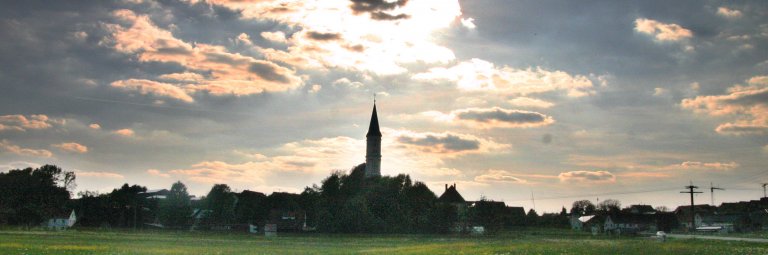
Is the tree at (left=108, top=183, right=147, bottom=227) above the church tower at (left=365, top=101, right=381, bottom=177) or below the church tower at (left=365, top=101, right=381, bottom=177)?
below

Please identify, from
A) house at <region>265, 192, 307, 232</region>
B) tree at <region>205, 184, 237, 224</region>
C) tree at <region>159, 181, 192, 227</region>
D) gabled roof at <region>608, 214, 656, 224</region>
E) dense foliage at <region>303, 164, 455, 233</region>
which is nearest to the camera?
dense foliage at <region>303, 164, 455, 233</region>

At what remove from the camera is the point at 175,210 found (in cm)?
15338

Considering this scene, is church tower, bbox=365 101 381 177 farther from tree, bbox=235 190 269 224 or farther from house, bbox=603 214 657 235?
house, bbox=603 214 657 235

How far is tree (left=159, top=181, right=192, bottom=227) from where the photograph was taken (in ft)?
501

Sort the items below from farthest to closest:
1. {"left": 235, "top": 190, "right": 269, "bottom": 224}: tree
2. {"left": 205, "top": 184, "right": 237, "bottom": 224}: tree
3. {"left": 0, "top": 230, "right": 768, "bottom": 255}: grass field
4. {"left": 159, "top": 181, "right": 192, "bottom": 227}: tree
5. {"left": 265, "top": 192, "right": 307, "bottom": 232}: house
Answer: {"left": 265, "top": 192, "right": 307, "bottom": 232}: house → {"left": 159, "top": 181, "right": 192, "bottom": 227}: tree → {"left": 235, "top": 190, "right": 269, "bottom": 224}: tree → {"left": 205, "top": 184, "right": 237, "bottom": 224}: tree → {"left": 0, "top": 230, "right": 768, "bottom": 255}: grass field

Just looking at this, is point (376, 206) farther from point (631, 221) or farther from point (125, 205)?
point (631, 221)

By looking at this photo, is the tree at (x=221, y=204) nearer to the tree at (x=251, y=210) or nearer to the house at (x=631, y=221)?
the tree at (x=251, y=210)

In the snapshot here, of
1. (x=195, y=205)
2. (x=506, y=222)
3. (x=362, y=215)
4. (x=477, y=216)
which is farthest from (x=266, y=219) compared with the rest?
(x=506, y=222)

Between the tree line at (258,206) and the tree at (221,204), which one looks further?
the tree at (221,204)

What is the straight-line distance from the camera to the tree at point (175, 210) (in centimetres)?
15275

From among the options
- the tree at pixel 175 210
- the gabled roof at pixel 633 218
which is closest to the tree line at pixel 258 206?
the tree at pixel 175 210

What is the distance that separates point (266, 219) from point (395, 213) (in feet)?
116

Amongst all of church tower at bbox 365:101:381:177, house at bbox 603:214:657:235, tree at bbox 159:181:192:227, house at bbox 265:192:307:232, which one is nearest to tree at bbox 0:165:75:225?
Result: tree at bbox 159:181:192:227

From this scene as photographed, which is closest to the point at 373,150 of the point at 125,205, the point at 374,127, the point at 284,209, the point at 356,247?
the point at 374,127
